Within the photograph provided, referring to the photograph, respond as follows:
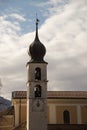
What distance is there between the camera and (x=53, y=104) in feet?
168

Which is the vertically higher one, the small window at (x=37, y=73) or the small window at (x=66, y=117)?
the small window at (x=37, y=73)

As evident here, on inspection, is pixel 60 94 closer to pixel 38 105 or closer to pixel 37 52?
pixel 38 105

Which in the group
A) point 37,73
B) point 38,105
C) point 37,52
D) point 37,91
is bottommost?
point 38,105

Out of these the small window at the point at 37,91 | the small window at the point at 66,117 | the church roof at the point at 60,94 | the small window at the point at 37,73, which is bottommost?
the small window at the point at 66,117

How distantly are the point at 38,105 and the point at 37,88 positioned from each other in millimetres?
1963

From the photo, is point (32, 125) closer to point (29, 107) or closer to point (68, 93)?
point (29, 107)

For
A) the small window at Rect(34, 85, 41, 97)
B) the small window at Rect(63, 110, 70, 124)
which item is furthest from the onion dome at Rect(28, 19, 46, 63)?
the small window at Rect(63, 110, 70, 124)

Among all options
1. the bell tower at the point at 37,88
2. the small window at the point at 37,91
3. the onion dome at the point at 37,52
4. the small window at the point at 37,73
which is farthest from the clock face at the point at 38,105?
the onion dome at the point at 37,52

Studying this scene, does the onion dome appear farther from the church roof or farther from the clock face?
the church roof

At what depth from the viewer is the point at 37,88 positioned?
44.4 meters

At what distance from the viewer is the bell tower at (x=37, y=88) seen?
142 feet

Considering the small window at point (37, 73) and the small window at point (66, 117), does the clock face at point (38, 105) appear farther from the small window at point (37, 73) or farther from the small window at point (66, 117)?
the small window at point (66, 117)

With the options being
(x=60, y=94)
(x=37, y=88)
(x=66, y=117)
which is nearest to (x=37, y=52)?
(x=37, y=88)

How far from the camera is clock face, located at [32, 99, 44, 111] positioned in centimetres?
4361
